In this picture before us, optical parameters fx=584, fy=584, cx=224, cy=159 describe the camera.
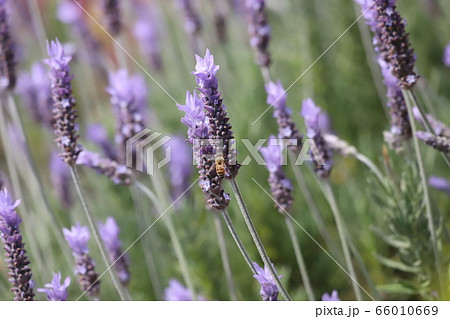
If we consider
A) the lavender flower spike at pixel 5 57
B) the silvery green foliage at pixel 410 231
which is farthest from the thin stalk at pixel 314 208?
the lavender flower spike at pixel 5 57

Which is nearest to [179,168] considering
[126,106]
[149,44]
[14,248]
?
[126,106]

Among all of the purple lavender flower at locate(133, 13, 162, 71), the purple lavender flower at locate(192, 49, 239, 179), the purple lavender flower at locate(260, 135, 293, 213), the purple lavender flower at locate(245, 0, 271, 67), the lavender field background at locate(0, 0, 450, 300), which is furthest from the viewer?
the purple lavender flower at locate(133, 13, 162, 71)

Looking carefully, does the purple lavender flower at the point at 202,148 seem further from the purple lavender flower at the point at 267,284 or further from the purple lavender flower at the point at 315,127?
the purple lavender flower at the point at 315,127

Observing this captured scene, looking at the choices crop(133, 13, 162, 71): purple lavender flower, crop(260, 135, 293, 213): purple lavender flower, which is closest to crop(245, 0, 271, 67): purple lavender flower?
crop(260, 135, 293, 213): purple lavender flower

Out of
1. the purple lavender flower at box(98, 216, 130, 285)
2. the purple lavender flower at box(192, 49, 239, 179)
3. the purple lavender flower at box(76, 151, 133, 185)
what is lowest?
the purple lavender flower at box(98, 216, 130, 285)

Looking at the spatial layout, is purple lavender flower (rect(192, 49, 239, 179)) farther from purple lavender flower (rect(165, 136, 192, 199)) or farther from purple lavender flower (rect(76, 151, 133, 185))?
purple lavender flower (rect(165, 136, 192, 199))
